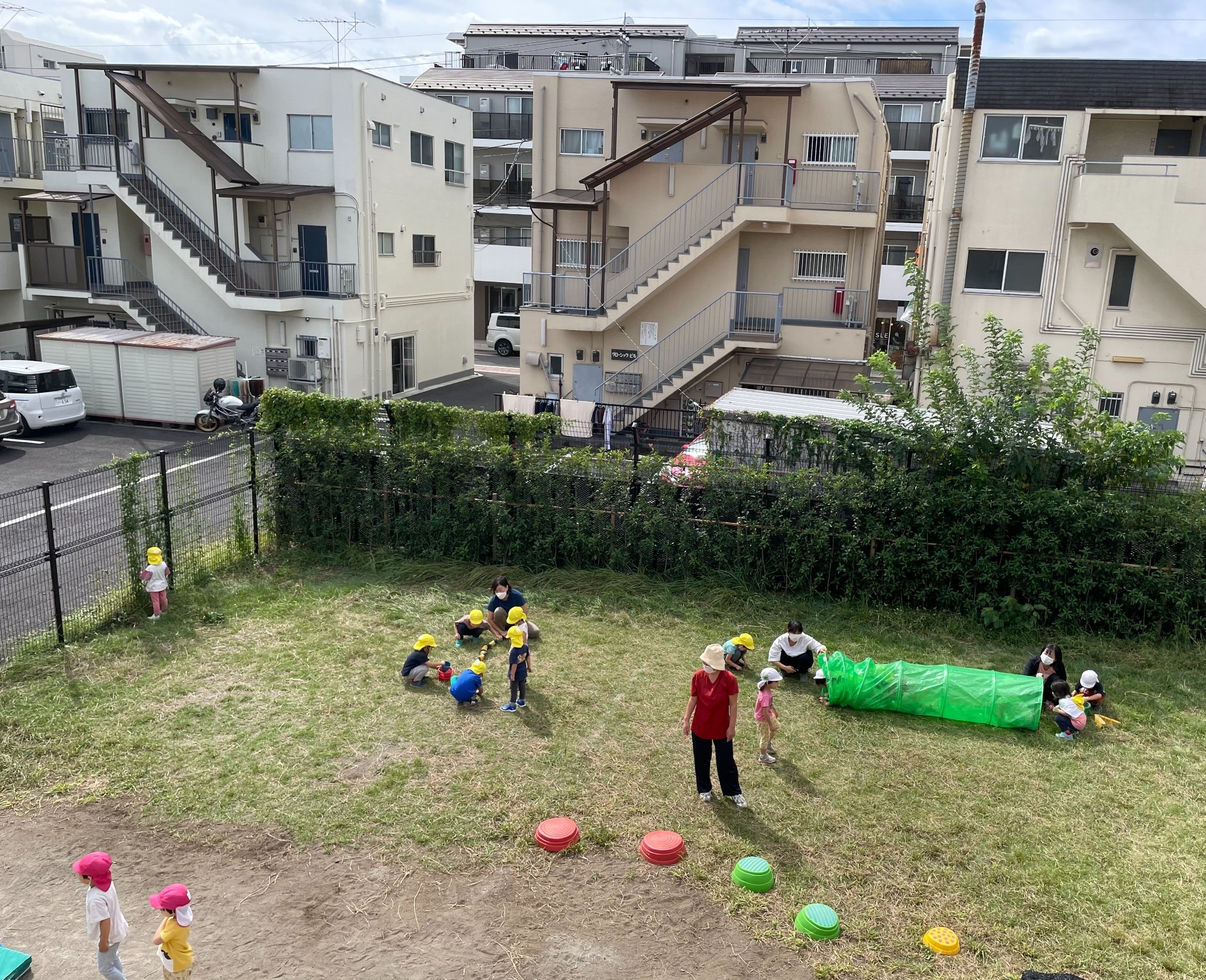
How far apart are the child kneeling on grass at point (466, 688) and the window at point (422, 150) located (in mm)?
23136

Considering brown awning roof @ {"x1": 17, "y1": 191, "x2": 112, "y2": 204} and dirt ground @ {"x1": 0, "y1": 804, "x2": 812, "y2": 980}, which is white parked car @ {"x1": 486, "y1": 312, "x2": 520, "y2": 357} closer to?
brown awning roof @ {"x1": 17, "y1": 191, "x2": 112, "y2": 204}

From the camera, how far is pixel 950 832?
8.31 meters

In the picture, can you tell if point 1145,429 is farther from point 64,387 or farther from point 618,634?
point 64,387

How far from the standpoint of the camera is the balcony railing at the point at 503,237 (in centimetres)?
4269

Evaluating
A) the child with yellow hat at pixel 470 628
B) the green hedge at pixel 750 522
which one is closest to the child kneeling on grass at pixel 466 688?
the child with yellow hat at pixel 470 628

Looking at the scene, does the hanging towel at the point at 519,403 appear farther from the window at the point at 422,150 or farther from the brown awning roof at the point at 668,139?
the window at the point at 422,150

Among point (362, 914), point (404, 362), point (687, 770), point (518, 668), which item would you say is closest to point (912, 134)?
point (404, 362)

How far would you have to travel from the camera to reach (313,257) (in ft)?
91.3

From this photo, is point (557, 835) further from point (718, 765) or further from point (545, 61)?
point (545, 61)

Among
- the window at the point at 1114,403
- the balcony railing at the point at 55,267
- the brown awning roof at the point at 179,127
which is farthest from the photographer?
the balcony railing at the point at 55,267

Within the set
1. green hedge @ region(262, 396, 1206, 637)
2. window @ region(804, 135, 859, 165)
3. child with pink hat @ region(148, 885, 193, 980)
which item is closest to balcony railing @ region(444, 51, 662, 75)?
window @ region(804, 135, 859, 165)

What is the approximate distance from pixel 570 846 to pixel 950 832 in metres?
3.31

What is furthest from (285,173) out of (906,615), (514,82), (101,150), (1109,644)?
(1109,644)

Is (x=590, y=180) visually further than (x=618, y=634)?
Yes
